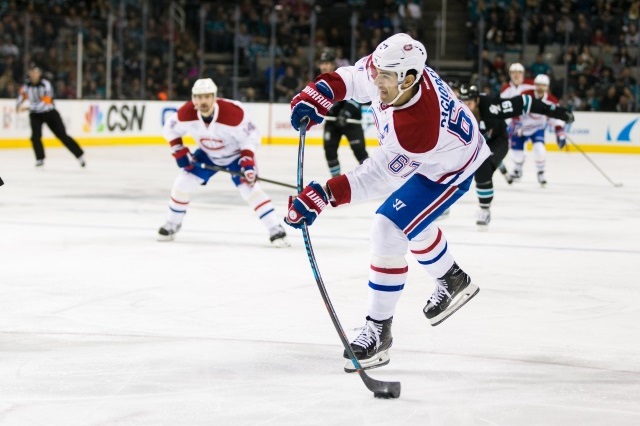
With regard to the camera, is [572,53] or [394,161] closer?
[394,161]

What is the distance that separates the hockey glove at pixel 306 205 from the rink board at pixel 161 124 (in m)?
13.8

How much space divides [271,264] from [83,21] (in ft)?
38.7

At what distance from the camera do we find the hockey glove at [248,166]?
759 cm

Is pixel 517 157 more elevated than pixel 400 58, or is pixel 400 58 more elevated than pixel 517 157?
pixel 400 58

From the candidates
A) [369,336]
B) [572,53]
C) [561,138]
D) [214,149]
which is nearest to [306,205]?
[369,336]

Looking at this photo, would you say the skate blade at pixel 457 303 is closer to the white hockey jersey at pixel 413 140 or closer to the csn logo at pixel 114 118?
the white hockey jersey at pixel 413 140

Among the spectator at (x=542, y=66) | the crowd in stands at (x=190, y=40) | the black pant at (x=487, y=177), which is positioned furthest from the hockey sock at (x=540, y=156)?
the crowd in stands at (x=190, y=40)

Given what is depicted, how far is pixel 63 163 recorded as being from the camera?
14781 millimetres

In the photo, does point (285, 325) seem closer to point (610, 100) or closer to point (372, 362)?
point (372, 362)

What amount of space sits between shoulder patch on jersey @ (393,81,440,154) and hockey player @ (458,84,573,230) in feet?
11.5

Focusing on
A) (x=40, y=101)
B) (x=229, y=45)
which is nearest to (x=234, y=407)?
(x=40, y=101)

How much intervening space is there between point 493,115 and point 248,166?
1.84 metres

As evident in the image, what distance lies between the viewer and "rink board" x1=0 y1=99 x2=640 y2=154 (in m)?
17.7

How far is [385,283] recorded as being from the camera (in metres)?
4.16
